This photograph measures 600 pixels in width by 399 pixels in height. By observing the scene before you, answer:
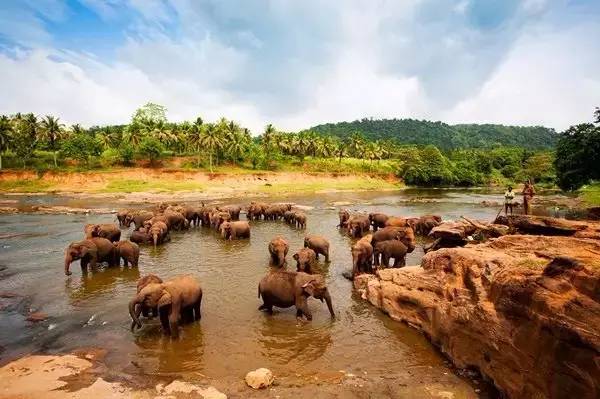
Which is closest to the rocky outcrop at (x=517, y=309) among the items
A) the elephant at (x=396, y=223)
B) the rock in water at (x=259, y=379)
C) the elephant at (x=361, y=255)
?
the elephant at (x=361, y=255)

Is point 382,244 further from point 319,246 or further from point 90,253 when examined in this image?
point 90,253

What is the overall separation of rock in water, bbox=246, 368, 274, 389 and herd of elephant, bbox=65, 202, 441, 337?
126 inches

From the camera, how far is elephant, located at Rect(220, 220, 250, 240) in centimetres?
2755

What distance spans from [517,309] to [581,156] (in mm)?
34150

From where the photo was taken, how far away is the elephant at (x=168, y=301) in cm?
1184

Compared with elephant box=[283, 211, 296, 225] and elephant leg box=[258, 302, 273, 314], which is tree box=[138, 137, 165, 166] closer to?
elephant box=[283, 211, 296, 225]

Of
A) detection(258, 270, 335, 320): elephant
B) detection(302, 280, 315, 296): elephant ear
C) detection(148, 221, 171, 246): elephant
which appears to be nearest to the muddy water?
detection(258, 270, 335, 320): elephant

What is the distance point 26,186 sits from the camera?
6712 centimetres

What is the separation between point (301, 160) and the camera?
345ft

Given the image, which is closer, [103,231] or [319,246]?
[319,246]

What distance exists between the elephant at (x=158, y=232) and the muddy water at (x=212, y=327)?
275 cm

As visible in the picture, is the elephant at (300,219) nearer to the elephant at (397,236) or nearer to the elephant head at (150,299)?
the elephant at (397,236)

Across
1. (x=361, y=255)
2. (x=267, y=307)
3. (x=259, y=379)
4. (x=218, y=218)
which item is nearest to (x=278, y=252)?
(x=361, y=255)

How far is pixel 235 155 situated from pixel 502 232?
3238 inches
